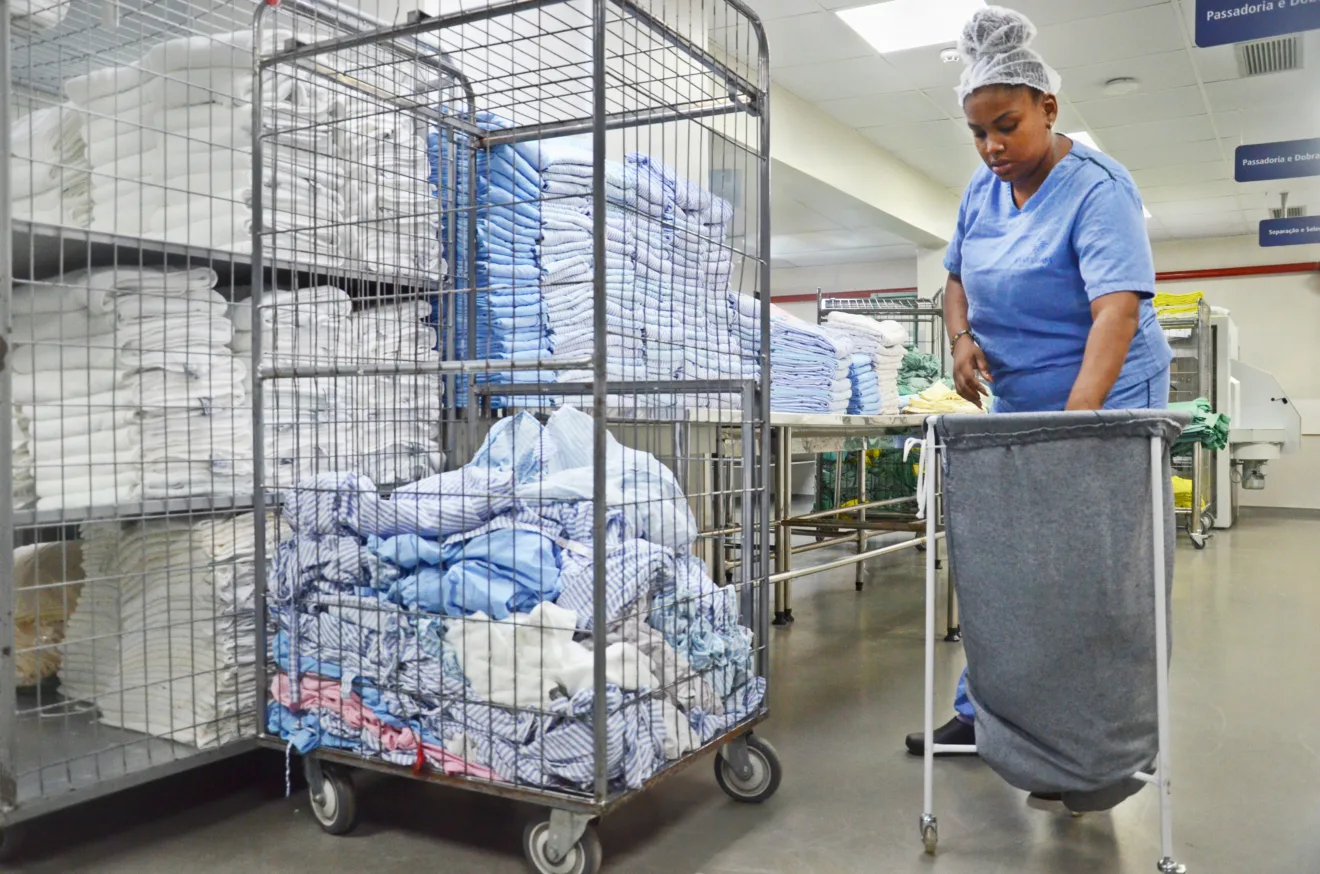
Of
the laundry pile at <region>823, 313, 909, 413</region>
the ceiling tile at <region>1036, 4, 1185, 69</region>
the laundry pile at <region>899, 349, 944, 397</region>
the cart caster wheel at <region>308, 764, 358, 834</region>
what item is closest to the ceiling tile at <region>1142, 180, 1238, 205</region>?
the ceiling tile at <region>1036, 4, 1185, 69</region>

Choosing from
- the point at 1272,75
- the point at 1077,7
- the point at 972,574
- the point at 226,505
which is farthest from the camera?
the point at 1272,75

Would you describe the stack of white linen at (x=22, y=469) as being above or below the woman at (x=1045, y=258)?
below

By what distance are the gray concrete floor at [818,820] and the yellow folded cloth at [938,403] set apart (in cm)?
195

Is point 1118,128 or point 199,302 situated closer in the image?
point 199,302

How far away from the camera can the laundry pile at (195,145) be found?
2168 mm

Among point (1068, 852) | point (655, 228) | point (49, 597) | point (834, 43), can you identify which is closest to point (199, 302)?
point (49, 597)

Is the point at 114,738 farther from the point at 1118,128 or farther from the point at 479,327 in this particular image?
the point at 1118,128

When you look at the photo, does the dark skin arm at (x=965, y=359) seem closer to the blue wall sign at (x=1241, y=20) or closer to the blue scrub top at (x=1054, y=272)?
the blue scrub top at (x=1054, y=272)

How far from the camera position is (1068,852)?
1952 mm

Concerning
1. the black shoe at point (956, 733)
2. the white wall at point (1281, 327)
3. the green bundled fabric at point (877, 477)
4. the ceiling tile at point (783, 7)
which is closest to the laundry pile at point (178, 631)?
the black shoe at point (956, 733)

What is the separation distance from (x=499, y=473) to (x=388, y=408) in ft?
1.89

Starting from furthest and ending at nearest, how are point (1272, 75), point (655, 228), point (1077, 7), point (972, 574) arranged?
point (1272, 75) → point (1077, 7) → point (655, 228) → point (972, 574)

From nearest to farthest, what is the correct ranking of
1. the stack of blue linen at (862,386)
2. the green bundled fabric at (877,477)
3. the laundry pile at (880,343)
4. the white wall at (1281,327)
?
the stack of blue linen at (862,386)
the laundry pile at (880,343)
the green bundled fabric at (877,477)
the white wall at (1281,327)

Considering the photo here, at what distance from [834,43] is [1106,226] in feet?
14.5
